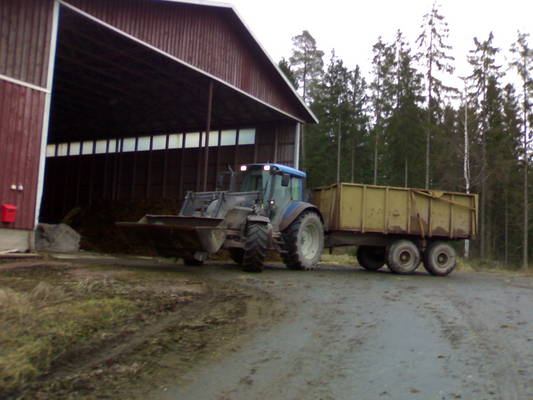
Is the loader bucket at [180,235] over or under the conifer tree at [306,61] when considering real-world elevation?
under

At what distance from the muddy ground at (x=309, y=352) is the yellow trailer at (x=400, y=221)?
4952 millimetres

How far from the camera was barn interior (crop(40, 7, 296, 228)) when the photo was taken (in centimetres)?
1650

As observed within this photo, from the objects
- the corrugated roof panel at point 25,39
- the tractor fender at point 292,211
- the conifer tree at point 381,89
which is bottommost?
the tractor fender at point 292,211

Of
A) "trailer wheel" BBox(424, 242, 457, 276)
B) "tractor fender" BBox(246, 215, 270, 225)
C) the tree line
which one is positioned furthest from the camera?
the tree line

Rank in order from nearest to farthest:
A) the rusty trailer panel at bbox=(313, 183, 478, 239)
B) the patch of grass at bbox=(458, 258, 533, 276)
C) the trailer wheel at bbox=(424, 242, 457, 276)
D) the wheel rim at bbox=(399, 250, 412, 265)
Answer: the rusty trailer panel at bbox=(313, 183, 478, 239) → the wheel rim at bbox=(399, 250, 412, 265) → the trailer wheel at bbox=(424, 242, 457, 276) → the patch of grass at bbox=(458, 258, 533, 276)

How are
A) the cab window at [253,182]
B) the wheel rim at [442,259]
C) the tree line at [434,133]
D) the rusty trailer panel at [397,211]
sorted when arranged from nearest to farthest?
the cab window at [253,182]
the rusty trailer panel at [397,211]
the wheel rim at [442,259]
the tree line at [434,133]

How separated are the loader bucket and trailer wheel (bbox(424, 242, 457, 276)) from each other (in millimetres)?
6340

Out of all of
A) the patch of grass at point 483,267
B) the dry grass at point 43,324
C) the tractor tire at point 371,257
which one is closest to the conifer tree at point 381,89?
the patch of grass at point 483,267

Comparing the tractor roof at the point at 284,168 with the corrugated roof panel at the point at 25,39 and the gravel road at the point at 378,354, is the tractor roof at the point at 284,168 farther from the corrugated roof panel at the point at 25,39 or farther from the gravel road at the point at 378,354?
the corrugated roof panel at the point at 25,39

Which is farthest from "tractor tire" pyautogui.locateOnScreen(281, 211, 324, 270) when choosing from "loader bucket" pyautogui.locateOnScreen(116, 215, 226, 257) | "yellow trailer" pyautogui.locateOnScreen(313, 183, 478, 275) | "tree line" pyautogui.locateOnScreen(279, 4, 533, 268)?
"tree line" pyautogui.locateOnScreen(279, 4, 533, 268)

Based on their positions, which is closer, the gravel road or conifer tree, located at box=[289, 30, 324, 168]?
the gravel road

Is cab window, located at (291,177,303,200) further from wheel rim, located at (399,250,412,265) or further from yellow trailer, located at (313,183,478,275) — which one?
wheel rim, located at (399,250,412,265)

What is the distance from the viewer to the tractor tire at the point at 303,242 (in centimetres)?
1149

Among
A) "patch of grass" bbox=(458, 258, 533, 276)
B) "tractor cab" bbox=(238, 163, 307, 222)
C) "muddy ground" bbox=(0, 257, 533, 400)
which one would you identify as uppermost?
"tractor cab" bbox=(238, 163, 307, 222)
